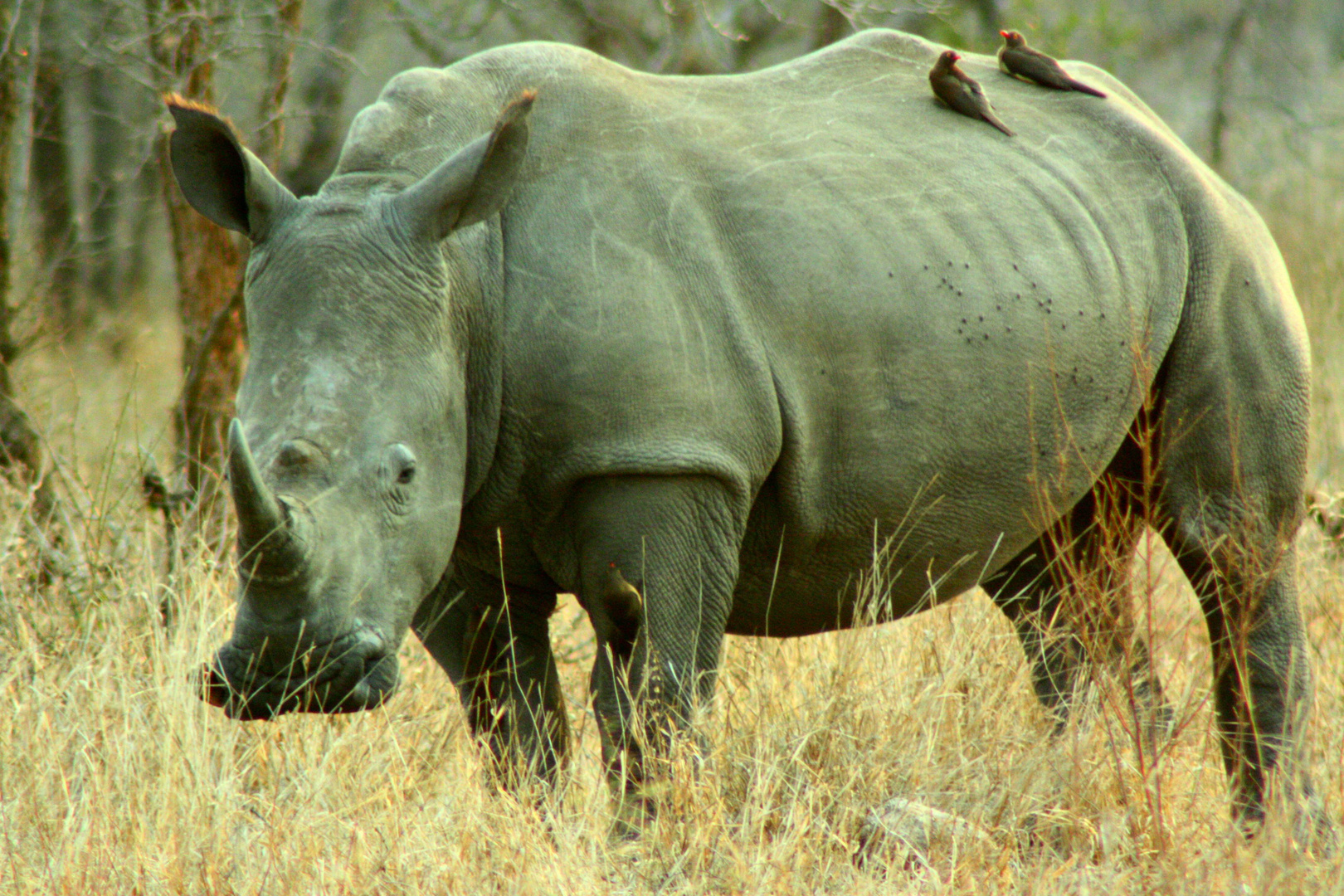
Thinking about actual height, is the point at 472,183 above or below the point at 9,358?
above

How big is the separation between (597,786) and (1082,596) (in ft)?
3.80

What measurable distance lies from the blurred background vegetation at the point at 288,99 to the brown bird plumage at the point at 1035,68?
134 centimetres

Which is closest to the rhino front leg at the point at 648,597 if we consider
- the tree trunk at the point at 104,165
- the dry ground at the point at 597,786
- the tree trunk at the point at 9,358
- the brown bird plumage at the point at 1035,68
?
the dry ground at the point at 597,786

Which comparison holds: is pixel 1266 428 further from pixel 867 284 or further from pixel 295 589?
pixel 295 589

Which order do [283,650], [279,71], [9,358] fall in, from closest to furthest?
[283,650], [9,358], [279,71]

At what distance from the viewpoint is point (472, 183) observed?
296 cm

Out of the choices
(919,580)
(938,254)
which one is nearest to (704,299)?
(938,254)

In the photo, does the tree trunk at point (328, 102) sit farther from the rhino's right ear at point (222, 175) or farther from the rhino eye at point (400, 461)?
the rhino eye at point (400, 461)

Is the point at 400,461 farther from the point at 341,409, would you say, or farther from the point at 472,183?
the point at 472,183

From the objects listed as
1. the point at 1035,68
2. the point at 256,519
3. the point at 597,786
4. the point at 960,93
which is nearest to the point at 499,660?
the point at 597,786

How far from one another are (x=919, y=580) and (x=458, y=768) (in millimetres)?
1173

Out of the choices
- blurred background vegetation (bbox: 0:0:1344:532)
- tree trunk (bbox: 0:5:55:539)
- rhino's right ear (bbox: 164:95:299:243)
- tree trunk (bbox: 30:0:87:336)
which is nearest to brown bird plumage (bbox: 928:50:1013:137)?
blurred background vegetation (bbox: 0:0:1344:532)

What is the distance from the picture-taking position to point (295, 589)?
2.67 m

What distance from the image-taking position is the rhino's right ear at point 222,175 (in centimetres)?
299
